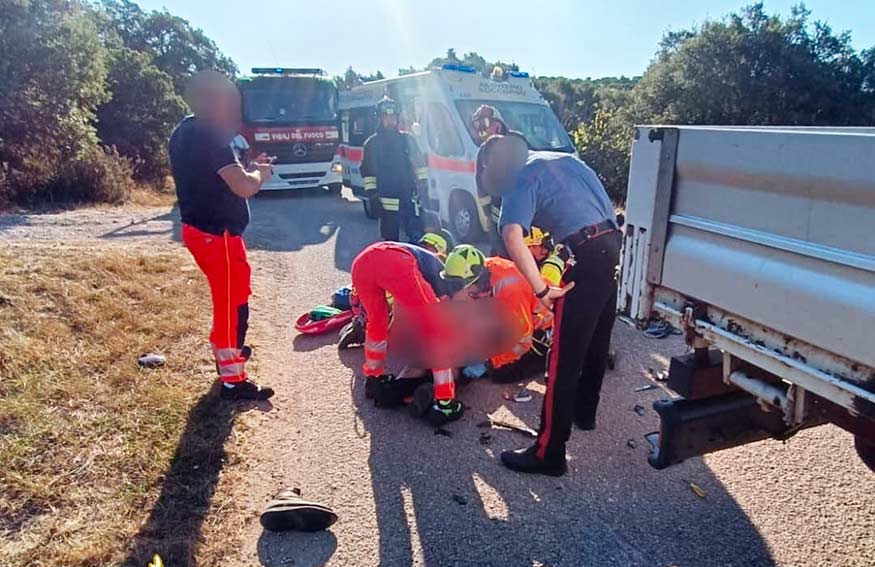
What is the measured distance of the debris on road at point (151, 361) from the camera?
423 centimetres

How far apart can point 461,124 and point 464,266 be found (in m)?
4.98

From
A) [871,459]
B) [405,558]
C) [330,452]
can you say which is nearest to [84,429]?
[330,452]

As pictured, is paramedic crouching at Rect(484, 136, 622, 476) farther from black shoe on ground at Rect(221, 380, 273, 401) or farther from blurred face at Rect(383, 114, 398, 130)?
blurred face at Rect(383, 114, 398, 130)

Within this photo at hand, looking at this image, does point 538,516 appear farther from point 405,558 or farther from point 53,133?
point 53,133

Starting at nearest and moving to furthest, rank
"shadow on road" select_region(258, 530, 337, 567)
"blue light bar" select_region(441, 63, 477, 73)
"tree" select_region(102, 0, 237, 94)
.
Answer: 1. "shadow on road" select_region(258, 530, 337, 567)
2. "blue light bar" select_region(441, 63, 477, 73)
3. "tree" select_region(102, 0, 237, 94)

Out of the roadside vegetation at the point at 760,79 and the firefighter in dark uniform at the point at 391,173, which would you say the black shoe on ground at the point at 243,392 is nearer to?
the firefighter in dark uniform at the point at 391,173

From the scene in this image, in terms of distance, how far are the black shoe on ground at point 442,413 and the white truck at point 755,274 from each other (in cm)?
140

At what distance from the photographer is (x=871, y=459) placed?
2.63 meters

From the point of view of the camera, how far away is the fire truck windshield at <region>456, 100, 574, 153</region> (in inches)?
331

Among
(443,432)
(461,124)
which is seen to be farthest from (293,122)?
(443,432)

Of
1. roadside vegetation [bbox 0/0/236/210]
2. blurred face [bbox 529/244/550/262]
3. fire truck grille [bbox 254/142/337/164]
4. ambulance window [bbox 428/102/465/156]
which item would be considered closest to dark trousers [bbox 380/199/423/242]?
ambulance window [bbox 428/102/465/156]

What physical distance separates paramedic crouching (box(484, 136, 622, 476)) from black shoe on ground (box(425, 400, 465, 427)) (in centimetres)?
66

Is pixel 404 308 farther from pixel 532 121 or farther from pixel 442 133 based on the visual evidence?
pixel 532 121

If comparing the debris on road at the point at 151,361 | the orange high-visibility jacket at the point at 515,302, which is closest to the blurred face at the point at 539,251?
the orange high-visibility jacket at the point at 515,302
